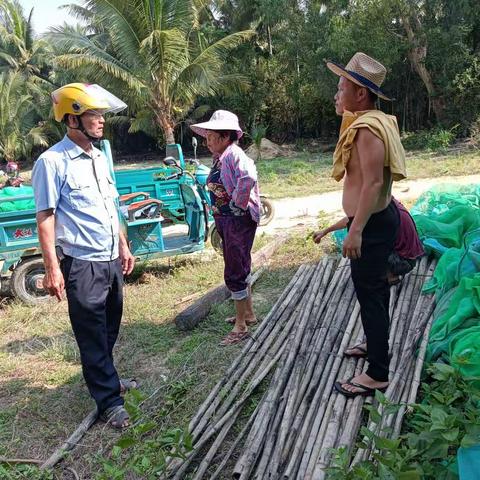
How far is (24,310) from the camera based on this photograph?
4984 millimetres

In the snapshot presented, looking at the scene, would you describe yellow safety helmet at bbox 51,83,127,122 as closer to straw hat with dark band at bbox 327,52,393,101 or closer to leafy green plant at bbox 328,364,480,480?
straw hat with dark band at bbox 327,52,393,101

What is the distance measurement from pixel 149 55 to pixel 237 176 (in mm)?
12265

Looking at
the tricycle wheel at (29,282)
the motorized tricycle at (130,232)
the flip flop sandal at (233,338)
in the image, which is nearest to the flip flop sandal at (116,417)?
the flip flop sandal at (233,338)

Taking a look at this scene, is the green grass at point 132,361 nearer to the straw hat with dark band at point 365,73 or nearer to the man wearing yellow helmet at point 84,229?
the man wearing yellow helmet at point 84,229

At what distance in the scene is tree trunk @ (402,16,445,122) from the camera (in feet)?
50.1

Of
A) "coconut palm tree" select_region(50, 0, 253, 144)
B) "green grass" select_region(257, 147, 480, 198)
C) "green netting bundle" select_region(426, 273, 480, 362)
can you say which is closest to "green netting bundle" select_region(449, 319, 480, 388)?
"green netting bundle" select_region(426, 273, 480, 362)

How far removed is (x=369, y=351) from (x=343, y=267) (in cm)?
152

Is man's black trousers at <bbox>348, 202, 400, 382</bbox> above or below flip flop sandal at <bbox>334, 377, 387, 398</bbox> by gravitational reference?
above

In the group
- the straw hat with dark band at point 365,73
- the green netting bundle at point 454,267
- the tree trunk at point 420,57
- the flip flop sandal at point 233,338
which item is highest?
the tree trunk at point 420,57

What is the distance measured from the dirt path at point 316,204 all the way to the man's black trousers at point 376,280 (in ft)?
15.8

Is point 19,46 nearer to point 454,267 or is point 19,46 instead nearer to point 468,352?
point 454,267

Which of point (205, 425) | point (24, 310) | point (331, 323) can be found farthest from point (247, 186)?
point (24, 310)

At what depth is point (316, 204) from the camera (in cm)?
909

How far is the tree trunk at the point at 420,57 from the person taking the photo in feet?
50.1
